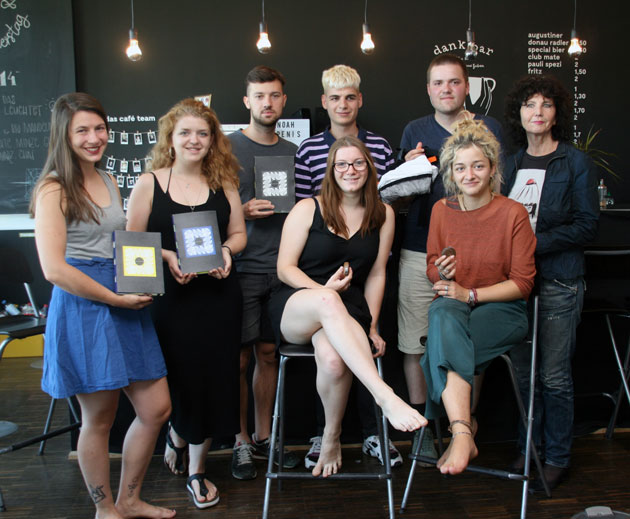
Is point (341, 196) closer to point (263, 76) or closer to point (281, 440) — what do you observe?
point (263, 76)

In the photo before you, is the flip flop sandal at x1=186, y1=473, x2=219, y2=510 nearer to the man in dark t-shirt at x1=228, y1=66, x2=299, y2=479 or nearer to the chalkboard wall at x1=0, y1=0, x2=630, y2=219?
the man in dark t-shirt at x1=228, y1=66, x2=299, y2=479

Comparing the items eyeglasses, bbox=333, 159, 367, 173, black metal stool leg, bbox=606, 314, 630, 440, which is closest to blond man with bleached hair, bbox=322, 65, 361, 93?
eyeglasses, bbox=333, 159, 367, 173

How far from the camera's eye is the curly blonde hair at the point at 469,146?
2.37 metres

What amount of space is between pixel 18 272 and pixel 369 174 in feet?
7.48

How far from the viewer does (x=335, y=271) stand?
2.45 metres

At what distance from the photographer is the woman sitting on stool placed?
2135 mm

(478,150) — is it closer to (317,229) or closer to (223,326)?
(317,229)

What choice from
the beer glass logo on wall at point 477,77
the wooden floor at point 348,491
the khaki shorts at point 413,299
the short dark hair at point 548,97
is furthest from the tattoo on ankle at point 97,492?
the beer glass logo on wall at point 477,77

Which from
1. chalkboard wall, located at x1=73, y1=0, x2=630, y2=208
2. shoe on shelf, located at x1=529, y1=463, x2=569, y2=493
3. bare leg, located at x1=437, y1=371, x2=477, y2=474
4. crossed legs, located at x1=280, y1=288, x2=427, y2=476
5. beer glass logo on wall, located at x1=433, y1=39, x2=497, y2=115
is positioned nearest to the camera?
bare leg, located at x1=437, y1=371, x2=477, y2=474

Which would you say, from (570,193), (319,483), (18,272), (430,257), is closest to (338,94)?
(430,257)

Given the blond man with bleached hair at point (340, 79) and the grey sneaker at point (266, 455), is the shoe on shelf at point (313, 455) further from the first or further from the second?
the blond man with bleached hair at point (340, 79)

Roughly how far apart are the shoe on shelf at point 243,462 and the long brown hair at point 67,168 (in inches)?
51.8

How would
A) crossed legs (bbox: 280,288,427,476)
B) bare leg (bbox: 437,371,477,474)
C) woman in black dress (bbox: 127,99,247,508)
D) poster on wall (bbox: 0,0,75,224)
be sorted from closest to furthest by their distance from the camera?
bare leg (bbox: 437,371,477,474)
crossed legs (bbox: 280,288,427,476)
woman in black dress (bbox: 127,99,247,508)
poster on wall (bbox: 0,0,75,224)

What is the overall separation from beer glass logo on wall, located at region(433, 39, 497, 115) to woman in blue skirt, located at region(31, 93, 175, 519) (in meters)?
3.91
